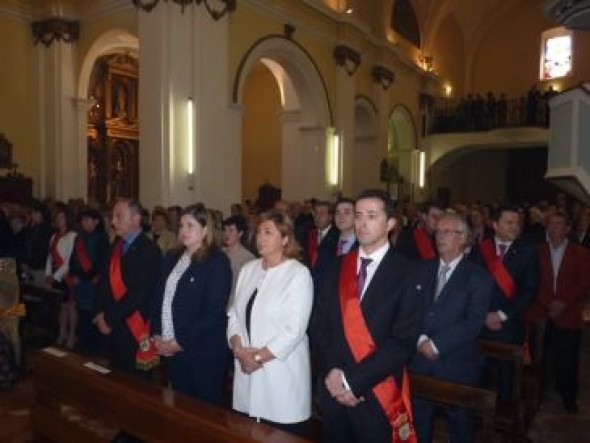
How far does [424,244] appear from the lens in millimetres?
5770

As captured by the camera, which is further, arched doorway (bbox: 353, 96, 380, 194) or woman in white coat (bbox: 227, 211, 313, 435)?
arched doorway (bbox: 353, 96, 380, 194)

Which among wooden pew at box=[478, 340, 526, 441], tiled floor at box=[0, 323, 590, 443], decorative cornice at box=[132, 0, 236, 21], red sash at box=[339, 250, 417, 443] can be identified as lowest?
tiled floor at box=[0, 323, 590, 443]

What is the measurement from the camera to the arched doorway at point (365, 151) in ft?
47.0

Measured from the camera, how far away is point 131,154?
43.8 ft

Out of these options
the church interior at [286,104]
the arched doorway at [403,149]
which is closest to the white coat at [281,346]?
the church interior at [286,104]

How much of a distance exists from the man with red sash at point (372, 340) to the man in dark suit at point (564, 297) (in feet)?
8.12

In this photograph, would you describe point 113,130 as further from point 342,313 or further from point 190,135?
point 342,313

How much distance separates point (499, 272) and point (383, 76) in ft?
36.2

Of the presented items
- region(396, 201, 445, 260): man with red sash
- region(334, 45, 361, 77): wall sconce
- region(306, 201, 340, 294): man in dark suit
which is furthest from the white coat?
region(334, 45, 361, 77): wall sconce

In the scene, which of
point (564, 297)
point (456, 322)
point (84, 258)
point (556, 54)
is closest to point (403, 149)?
point (556, 54)

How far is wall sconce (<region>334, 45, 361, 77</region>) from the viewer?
1201cm

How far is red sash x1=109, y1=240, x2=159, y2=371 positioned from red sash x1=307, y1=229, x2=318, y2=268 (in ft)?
7.01

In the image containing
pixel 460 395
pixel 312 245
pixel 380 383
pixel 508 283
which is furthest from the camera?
pixel 312 245

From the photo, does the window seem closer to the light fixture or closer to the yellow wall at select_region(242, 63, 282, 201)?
the light fixture
